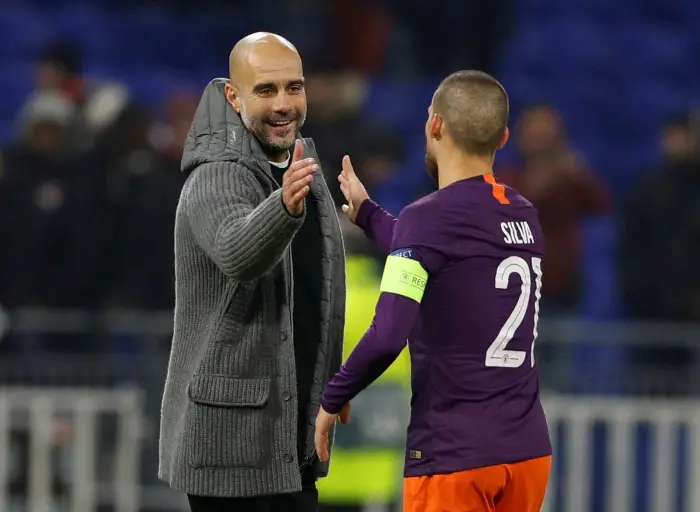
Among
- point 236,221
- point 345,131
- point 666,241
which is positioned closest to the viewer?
point 236,221

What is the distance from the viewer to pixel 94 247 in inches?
341

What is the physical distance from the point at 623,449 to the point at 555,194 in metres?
2.28

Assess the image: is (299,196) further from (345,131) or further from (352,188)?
(345,131)

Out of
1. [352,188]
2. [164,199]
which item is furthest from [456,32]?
[352,188]

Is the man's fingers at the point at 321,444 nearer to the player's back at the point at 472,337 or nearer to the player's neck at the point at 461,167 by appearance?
the player's back at the point at 472,337

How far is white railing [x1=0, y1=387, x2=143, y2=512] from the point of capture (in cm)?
706

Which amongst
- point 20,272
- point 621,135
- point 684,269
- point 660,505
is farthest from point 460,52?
point 660,505

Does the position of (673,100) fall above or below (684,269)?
above

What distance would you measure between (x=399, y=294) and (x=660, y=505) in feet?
12.6

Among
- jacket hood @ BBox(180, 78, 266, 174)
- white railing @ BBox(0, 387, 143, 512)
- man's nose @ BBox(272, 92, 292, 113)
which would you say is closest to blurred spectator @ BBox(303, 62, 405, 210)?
white railing @ BBox(0, 387, 143, 512)

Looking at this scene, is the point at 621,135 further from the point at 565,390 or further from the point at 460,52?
the point at 565,390

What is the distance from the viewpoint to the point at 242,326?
3609 millimetres

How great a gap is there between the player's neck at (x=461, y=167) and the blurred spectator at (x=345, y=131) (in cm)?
446

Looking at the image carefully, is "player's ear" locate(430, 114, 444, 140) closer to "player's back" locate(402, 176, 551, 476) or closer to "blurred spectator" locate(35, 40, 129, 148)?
"player's back" locate(402, 176, 551, 476)
